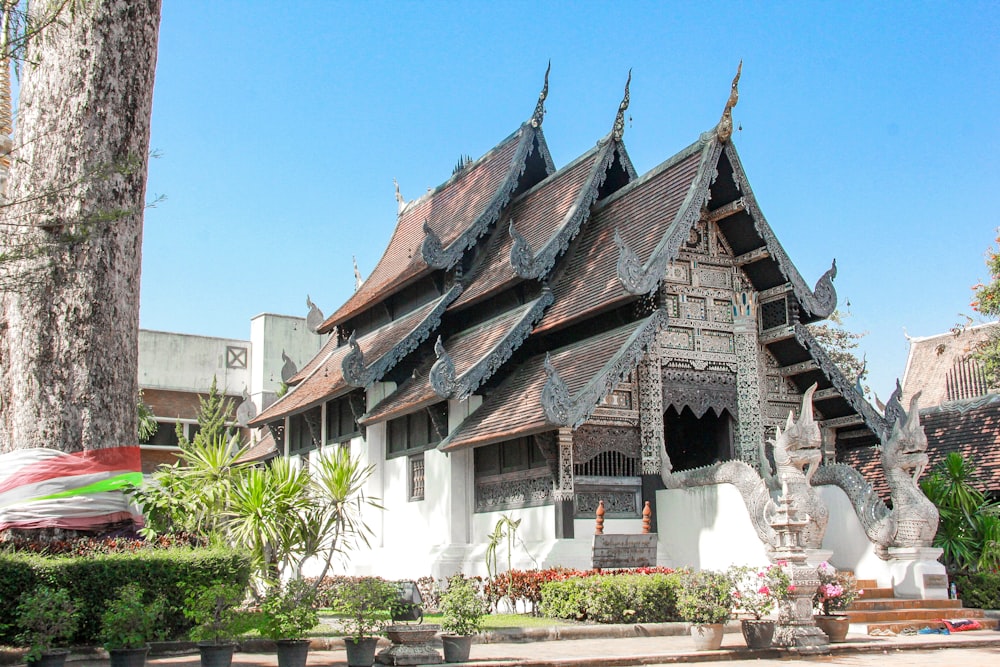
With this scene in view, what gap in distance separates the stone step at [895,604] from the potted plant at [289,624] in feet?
25.8

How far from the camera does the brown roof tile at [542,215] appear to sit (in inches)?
715

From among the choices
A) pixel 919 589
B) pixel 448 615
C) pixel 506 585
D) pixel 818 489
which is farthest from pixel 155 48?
pixel 919 589

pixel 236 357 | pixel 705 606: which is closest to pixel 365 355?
pixel 705 606

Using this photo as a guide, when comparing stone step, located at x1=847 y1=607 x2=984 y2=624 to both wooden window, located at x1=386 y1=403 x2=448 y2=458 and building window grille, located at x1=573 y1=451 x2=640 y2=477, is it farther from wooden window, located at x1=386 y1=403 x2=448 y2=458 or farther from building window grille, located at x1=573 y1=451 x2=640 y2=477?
wooden window, located at x1=386 y1=403 x2=448 y2=458

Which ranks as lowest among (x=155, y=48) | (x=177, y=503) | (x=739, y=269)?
(x=177, y=503)

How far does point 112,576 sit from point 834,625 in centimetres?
808

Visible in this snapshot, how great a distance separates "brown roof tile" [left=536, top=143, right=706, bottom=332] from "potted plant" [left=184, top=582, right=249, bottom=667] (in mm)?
8157

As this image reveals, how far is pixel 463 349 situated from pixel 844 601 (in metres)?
8.21

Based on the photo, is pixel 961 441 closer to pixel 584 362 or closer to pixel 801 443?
pixel 801 443

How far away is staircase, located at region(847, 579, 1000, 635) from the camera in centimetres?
1335

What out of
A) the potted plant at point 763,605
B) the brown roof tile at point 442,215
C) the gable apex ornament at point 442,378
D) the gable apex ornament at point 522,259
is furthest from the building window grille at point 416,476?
the potted plant at point 763,605

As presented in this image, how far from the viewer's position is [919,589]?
14250 millimetres

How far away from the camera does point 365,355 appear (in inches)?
810

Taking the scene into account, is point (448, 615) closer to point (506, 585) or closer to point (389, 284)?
point (506, 585)
